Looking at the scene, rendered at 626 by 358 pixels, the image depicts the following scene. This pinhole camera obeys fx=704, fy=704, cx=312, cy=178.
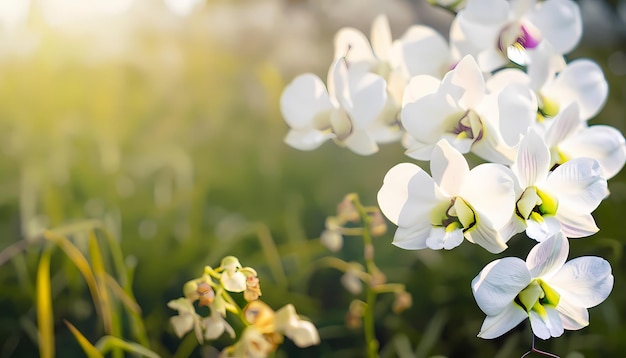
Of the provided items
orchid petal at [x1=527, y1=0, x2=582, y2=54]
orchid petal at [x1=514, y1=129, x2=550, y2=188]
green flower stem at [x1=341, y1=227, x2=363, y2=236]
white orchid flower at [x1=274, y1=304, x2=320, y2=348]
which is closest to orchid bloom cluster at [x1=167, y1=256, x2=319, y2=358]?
white orchid flower at [x1=274, y1=304, x2=320, y2=348]

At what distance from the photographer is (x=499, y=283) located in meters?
0.48

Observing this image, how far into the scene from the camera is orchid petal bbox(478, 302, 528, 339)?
49 centimetres

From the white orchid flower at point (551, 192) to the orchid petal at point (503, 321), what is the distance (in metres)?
0.06

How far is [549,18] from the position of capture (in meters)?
0.62

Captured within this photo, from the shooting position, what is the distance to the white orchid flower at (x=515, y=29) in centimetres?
60

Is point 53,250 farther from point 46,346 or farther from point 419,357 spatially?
point 419,357

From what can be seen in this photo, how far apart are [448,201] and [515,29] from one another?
191 mm

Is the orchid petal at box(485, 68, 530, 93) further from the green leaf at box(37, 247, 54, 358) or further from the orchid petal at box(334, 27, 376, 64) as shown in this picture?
the green leaf at box(37, 247, 54, 358)

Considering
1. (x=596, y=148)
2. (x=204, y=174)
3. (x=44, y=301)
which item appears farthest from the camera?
(x=204, y=174)

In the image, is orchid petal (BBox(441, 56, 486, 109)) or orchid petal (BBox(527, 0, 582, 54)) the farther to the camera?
orchid petal (BBox(527, 0, 582, 54))

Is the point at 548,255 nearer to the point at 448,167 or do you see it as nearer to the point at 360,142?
the point at 448,167

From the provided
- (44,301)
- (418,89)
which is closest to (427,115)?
(418,89)

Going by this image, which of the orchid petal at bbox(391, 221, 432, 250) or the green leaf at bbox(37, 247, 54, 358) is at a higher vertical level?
the orchid petal at bbox(391, 221, 432, 250)

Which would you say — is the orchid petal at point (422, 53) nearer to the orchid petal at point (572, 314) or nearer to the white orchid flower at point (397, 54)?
the white orchid flower at point (397, 54)
